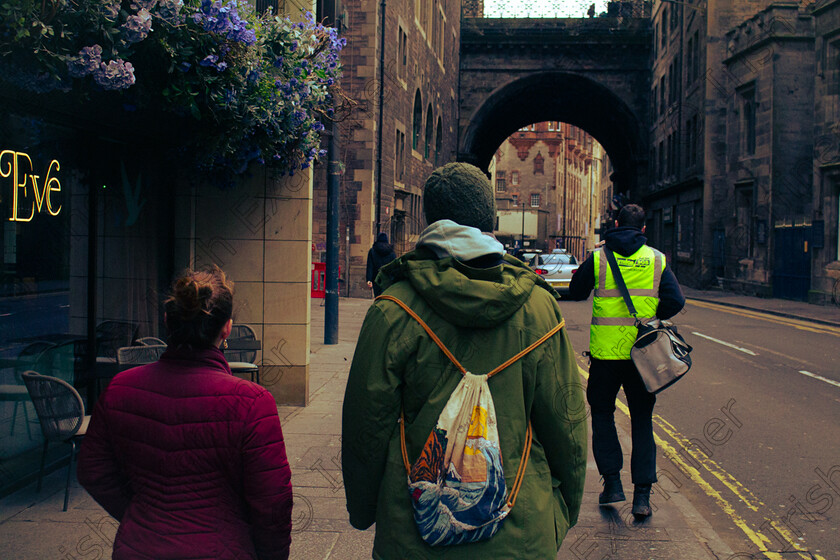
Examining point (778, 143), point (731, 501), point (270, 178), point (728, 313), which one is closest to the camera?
point (731, 501)

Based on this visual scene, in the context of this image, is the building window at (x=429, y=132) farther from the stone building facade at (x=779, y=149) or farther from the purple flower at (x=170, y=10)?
the purple flower at (x=170, y=10)

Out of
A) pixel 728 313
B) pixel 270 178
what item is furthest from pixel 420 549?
pixel 728 313

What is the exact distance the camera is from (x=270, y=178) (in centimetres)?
743

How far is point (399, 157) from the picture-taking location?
84.8 feet

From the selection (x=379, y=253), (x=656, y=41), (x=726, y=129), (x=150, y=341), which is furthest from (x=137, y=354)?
(x=656, y=41)

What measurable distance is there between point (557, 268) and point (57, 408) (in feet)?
69.9

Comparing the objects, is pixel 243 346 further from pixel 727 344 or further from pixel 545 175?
pixel 545 175

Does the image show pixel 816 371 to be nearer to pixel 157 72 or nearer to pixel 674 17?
pixel 157 72

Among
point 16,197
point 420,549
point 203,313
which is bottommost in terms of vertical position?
point 420,549

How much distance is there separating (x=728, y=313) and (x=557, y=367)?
19.7 metres

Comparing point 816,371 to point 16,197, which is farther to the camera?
point 816,371

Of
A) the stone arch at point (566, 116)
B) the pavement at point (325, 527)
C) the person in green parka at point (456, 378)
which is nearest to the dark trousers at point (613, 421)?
the pavement at point (325, 527)

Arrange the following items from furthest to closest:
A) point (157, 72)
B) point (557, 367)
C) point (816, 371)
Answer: point (816, 371), point (157, 72), point (557, 367)

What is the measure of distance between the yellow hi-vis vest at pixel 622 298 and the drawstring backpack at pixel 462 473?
9.10 feet
